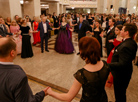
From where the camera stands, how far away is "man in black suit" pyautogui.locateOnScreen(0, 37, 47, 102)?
40.4 inches

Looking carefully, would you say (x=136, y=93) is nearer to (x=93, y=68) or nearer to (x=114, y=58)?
(x=114, y=58)

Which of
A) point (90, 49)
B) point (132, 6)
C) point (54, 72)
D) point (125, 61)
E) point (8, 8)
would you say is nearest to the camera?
point (90, 49)

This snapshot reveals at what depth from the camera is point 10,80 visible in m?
1.03

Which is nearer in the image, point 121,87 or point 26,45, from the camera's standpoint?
point 121,87

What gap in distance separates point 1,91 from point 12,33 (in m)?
4.57

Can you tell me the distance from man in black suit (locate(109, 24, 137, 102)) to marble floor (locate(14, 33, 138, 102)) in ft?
2.63

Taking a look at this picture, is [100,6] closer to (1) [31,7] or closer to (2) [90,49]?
(1) [31,7]

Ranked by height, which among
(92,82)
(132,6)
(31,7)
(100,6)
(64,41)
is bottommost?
(64,41)

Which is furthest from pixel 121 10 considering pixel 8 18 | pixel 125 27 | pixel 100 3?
pixel 125 27

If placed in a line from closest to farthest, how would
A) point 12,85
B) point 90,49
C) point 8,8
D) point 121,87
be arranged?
point 12,85, point 90,49, point 121,87, point 8,8

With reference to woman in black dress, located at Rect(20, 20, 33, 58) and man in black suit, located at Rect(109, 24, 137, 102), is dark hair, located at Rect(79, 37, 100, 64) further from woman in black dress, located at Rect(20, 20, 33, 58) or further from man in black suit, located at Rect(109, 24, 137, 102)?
woman in black dress, located at Rect(20, 20, 33, 58)

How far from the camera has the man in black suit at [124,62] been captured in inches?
72.4

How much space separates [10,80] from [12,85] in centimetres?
5

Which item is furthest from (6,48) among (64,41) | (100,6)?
(100,6)
